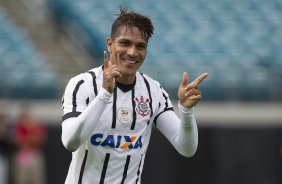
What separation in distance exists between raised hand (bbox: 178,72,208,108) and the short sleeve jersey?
30 centimetres

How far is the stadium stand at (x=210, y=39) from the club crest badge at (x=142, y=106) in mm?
6900

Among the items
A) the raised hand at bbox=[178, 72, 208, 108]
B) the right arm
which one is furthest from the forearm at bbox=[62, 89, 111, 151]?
the raised hand at bbox=[178, 72, 208, 108]

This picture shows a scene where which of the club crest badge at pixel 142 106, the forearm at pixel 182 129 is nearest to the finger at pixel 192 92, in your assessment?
the forearm at pixel 182 129

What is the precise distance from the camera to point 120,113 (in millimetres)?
4410

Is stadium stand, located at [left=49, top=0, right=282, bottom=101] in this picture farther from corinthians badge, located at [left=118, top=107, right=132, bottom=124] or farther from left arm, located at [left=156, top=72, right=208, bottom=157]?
corinthians badge, located at [left=118, top=107, right=132, bottom=124]

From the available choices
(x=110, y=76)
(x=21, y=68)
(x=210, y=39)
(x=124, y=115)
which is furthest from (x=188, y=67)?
(x=110, y=76)

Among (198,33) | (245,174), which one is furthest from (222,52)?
(245,174)

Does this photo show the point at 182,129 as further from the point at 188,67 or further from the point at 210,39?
the point at 210,39

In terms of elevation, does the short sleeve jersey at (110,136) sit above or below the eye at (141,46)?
below

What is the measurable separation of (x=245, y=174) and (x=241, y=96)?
1274 millimetres

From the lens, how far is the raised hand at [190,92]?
4304 millimetres

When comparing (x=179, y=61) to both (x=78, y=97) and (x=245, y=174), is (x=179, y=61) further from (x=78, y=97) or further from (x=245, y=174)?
(x=78, y=97)

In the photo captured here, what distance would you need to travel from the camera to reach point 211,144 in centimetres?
1165

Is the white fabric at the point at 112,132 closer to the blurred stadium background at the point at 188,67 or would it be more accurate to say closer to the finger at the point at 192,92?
the finger at the point at 192,92
